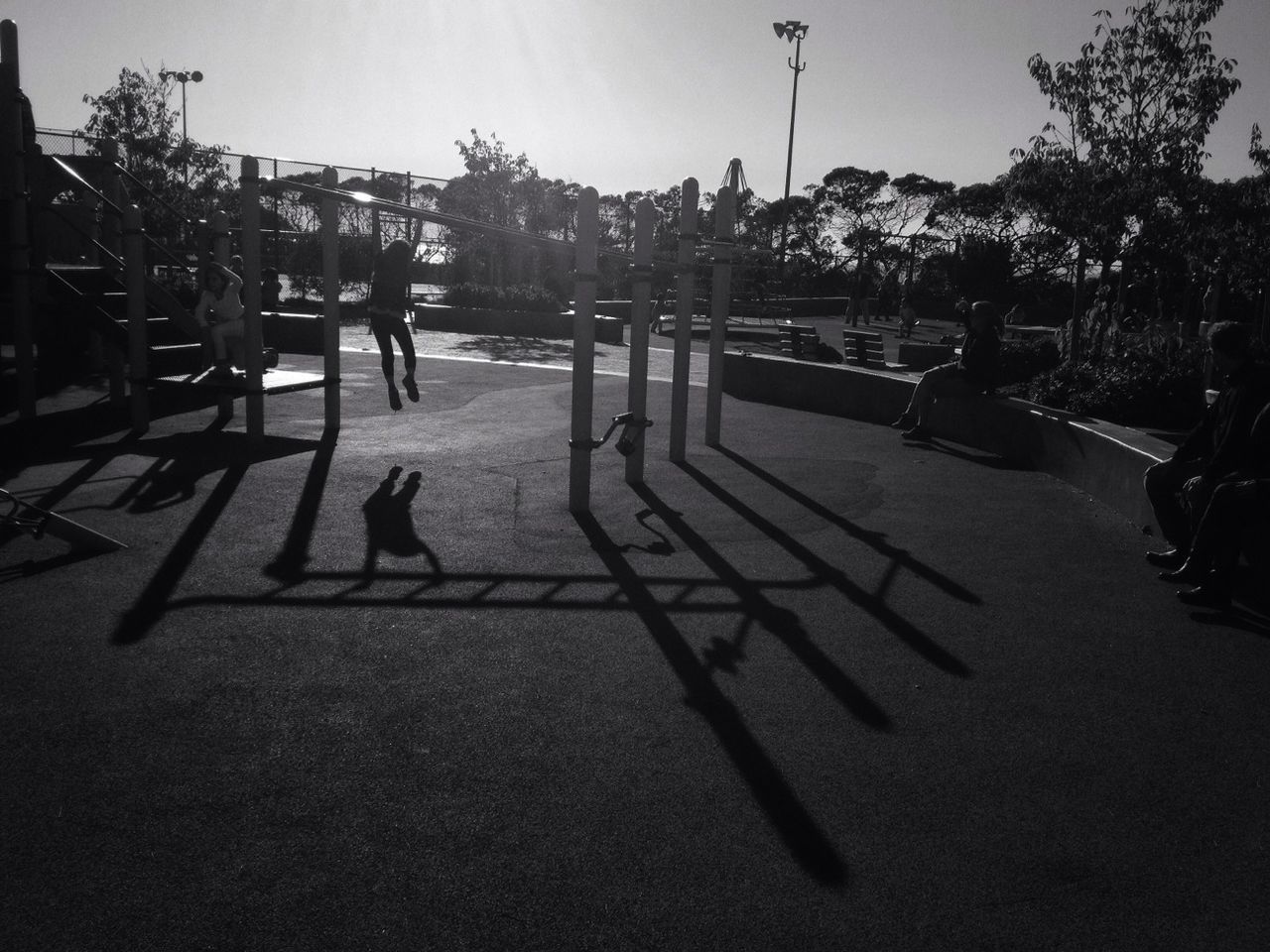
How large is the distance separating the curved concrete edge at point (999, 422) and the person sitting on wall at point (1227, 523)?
1.64m

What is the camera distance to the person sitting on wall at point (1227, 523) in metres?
5.55

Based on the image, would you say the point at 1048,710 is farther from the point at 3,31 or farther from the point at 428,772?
the point at 3,31

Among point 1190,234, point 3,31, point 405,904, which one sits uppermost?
point 3,31

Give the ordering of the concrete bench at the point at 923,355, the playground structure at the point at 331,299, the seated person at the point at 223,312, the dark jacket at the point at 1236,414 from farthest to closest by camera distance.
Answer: the concrete bench at the point at 923,355 < the seated person at the point at 223,312 < the playground structure at the point at 331,299 < the dark jacket at the point at 1236,414

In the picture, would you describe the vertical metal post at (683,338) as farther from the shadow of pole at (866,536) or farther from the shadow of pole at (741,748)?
the shadow of pole at (741,748)

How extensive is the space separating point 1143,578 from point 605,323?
729 inches

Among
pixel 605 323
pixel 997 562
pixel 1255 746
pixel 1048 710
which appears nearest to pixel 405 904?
pixel 1048 710

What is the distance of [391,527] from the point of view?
7004mm

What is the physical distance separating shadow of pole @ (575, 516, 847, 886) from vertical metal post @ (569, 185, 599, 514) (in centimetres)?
157

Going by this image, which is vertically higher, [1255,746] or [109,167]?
[109,167]

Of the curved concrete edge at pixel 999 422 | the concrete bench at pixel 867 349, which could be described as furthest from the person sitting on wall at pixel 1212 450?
the concrete bench at pixel 867 349

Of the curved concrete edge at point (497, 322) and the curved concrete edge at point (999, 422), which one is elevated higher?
the curved concrete edge at point (497, 322)

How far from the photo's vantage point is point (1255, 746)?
13.4 ft

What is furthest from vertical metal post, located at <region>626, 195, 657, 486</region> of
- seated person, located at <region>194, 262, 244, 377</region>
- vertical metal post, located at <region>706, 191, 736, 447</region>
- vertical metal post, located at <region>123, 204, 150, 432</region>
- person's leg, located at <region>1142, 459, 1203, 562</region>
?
seated person, located at <region>194, 262, 244, 377</region>
